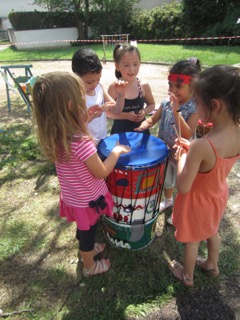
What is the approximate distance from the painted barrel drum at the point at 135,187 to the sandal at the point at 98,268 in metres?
0.19

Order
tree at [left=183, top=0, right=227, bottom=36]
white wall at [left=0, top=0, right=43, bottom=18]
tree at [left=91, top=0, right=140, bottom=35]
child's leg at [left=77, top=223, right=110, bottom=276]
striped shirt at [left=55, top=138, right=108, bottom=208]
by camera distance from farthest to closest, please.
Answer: white wall at [left=0, top=0, right=43, bottom=18] → tree at [left=91, top=0, right=140, bottom=35] → tree at [left=183, top=0, right=227, bottom=36] → child's leg at [left=77, top=223, right=110, bottom=276] → striped shirt at [left=55, top=138, right=108, bottom=208]

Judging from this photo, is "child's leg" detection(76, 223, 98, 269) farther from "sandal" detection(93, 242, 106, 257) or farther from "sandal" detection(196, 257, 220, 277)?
"sandal" detection(196, 257, 220, 277)

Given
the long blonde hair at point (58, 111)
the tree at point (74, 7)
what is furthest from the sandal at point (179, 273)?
the tree at point (74, 7)

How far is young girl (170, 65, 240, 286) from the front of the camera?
124cm

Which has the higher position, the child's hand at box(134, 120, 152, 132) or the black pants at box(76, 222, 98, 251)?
the child's hand at box(134, 120, 152, 132)

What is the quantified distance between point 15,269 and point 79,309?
2.19 ft

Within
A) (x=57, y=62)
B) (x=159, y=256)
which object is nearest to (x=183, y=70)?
(x=159, y=256)

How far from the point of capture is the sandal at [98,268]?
198cm

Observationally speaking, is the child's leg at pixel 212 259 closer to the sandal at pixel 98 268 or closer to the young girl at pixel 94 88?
the sandal at pixel 98 268

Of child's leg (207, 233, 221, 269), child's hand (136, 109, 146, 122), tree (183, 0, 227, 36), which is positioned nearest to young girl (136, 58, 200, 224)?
child's hand (136, 109, 146, 122)

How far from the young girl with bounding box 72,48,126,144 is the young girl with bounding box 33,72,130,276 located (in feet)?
1.41

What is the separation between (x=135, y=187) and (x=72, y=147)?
0.59m

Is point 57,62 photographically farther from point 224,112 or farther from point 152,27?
point 224,112

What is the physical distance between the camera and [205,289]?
1.84 meters
